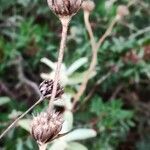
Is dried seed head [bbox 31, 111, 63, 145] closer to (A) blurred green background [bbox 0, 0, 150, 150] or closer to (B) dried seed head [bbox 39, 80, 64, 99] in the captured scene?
(B) dried seed head [bbox 39, 80, 64, 99]

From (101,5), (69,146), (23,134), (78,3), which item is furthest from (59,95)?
(101,5)

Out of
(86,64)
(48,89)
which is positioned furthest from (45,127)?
(86,64)

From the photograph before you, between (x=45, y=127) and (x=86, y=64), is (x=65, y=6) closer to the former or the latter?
(x=45, y=127)

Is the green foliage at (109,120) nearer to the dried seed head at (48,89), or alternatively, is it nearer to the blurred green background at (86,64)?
the blurred green background at (86,64)

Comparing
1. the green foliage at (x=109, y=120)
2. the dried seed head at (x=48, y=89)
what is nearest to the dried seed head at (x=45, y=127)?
the dried seed head at (x=48, y=89)

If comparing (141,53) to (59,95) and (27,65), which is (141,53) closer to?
(27,65)

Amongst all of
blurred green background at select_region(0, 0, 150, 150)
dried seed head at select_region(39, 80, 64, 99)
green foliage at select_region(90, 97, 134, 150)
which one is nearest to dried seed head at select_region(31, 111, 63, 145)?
dried seed head at select_region(39, 80, 64, 99)
